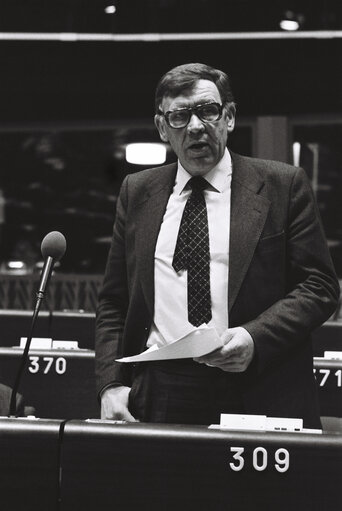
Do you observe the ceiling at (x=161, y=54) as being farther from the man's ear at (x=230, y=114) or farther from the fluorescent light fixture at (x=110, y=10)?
the man's ear at (x=230, y=114)

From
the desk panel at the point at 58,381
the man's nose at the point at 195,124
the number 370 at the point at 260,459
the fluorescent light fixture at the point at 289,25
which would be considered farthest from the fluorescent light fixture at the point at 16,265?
the number 370 at the point at 260,459

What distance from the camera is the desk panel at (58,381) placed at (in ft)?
9.61

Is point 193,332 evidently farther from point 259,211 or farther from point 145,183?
point 145,183

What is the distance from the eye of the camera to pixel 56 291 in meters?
7.38

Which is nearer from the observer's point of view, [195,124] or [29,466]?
[29,466]

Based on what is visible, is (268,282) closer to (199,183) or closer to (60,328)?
(199,183)

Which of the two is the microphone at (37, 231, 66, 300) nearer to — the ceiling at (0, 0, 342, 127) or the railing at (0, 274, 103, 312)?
the railing at (0, 274, 103, 312)

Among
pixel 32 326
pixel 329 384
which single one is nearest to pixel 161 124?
pixel 32 326

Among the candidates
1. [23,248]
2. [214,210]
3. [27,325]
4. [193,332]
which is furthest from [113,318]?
[23,248]

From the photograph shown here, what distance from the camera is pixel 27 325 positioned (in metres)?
3.89

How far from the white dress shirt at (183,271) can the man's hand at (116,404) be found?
0.13 metres

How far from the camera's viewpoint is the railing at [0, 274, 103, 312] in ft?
23.3

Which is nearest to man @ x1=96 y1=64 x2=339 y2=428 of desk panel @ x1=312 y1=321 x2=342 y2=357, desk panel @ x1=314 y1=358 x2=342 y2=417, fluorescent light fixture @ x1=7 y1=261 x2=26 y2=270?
desk panel @ x1=314 y1=358 x2=342 y2=417

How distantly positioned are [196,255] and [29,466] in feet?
1.83
